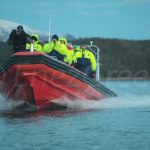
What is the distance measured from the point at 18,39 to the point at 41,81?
1.11 meters

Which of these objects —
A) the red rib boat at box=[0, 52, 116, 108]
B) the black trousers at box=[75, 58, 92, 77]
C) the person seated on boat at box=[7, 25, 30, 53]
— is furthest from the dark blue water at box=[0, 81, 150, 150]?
the person seated on boat at box=[7, 25, 30, 53]

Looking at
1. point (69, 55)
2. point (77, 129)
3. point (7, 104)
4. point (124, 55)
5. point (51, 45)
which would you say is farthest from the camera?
point (124, 55)

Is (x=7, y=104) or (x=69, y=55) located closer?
(x=7, y=104)

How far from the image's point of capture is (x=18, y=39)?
15.1 metres

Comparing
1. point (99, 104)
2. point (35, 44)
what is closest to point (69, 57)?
point (35, 44)

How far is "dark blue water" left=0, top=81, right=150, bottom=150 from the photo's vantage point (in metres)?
9.71

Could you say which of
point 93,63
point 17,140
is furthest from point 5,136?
point 93,63

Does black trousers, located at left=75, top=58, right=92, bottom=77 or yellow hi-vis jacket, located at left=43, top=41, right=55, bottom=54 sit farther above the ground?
yellow hi-vis jacket, located at left=43, top=41, right=55, bottom=54

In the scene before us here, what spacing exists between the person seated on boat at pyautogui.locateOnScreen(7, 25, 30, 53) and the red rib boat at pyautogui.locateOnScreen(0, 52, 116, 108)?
1.74 feet

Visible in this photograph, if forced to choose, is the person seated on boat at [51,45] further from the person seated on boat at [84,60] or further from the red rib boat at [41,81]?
the red rib boat at [41,81]

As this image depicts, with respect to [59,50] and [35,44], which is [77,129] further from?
[35,44]

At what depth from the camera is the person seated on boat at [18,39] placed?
49.1 feet

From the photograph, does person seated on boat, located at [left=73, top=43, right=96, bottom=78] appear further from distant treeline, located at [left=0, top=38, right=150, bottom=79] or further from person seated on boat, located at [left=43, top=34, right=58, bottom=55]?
distant treeline, located at [left=0, top=38, right=150, bottom=79]

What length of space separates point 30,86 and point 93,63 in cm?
242
